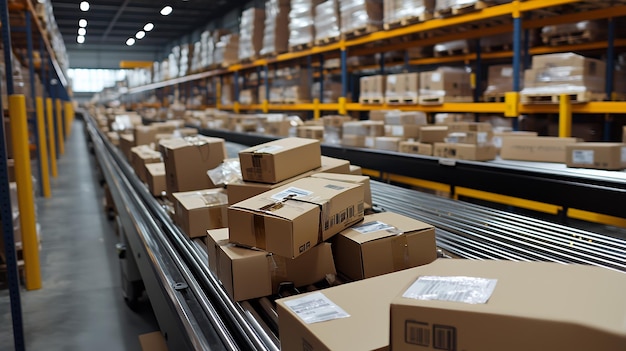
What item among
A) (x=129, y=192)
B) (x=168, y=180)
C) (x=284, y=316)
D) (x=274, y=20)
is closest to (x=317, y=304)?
(x=284, y=316)

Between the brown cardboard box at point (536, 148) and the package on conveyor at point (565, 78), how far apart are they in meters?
0.79

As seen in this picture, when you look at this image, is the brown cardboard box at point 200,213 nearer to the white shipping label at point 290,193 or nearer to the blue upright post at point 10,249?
the white shipping label at point 290,193

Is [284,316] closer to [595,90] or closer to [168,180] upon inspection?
[168,180]

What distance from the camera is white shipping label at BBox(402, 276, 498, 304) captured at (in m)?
0.91

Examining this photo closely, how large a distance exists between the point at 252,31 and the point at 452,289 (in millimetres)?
9525

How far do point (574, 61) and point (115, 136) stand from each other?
6143 mm

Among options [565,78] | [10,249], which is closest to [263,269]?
[10,249]

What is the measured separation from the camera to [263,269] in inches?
Result: 63.4

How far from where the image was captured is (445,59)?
7.70 m

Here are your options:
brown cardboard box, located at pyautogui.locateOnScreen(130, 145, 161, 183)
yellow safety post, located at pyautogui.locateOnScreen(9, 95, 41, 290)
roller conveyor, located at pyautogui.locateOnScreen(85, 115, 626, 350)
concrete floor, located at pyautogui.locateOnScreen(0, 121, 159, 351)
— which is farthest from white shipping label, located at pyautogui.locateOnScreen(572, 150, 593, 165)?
yellow safety post, located at pyautogui.locateOnScreen(9, 95, 41, 290)

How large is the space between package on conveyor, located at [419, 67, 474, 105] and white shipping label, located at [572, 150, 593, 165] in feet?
8.04

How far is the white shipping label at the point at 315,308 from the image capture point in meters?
1.13

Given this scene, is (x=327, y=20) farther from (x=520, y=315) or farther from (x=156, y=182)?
(x=520, y=315)

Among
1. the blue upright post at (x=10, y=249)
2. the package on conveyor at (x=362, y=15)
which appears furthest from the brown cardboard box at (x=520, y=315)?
the package on conveyor at (x=362, y=15)
